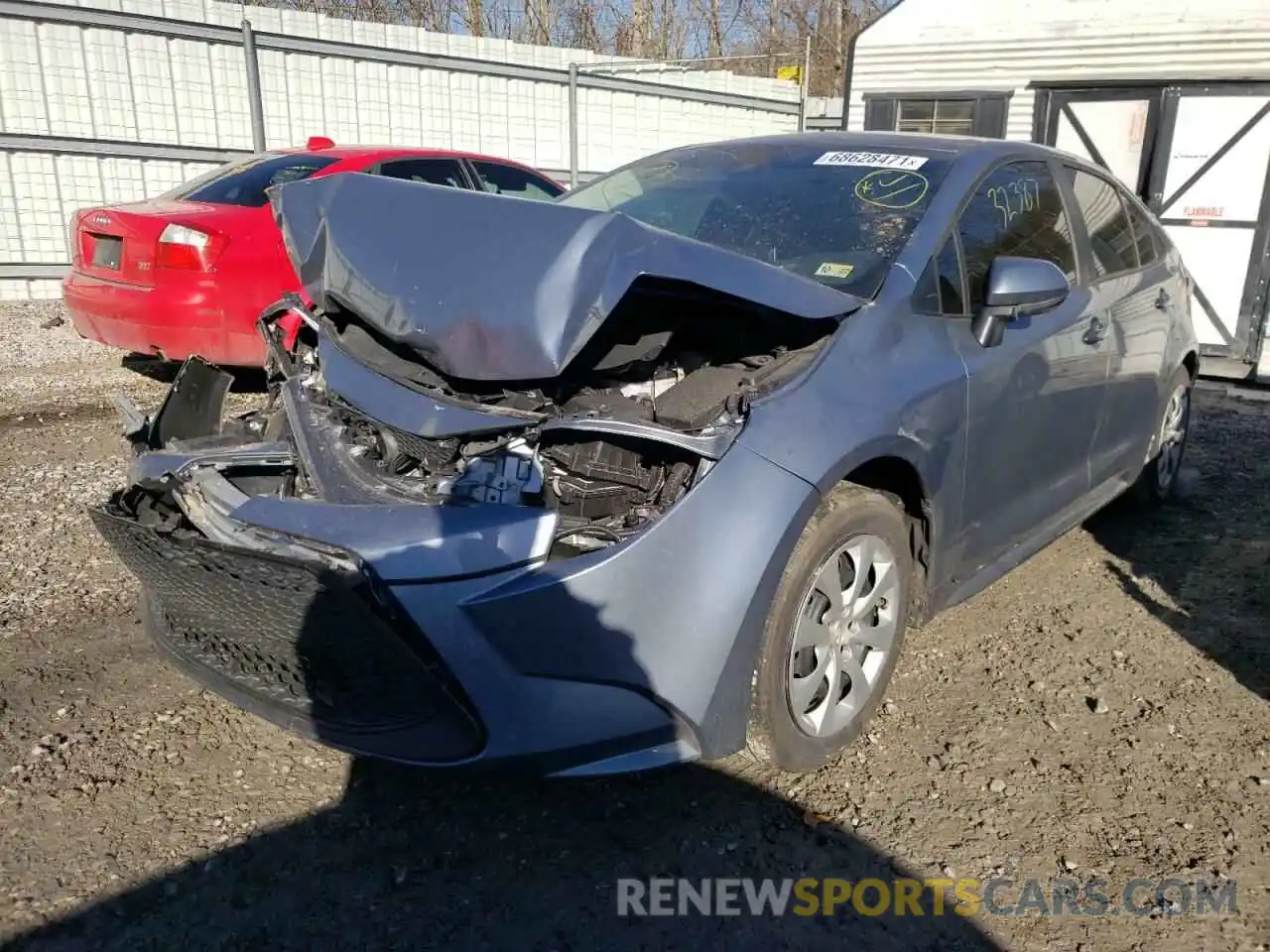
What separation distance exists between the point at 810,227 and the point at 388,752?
2.03m

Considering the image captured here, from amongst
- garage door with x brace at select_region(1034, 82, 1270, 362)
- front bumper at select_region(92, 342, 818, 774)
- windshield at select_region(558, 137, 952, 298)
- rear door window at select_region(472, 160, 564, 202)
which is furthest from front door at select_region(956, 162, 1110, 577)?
garage door with x brace at select_region(1034, 82, 1270, 362)

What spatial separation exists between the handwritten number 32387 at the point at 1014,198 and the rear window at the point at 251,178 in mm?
4465

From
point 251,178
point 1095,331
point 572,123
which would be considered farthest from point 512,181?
point 572,123

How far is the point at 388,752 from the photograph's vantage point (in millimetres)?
2244

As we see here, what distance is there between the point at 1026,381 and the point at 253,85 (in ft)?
34.8

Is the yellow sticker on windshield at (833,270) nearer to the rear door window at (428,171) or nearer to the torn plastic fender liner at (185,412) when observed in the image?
the torn plastic fender liner at (185,412)

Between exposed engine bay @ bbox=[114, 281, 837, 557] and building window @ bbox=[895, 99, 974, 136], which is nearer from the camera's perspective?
exposed engine bay @ bbox=[114, 281, 837, 557]

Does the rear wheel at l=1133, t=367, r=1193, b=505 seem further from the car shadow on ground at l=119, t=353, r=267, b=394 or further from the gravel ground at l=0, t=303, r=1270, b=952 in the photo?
the car shadow on ground at l=119, t=353, r=267, b=394

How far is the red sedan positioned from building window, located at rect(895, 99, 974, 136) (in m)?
6.28

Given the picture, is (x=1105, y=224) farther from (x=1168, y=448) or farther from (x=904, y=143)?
(x=1168, y=448)

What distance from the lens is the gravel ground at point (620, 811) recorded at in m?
2.20

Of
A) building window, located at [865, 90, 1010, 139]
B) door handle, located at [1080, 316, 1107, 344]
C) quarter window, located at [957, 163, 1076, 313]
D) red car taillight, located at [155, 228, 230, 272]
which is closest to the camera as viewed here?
quarter window, located at [957, 163, 1076, 313]

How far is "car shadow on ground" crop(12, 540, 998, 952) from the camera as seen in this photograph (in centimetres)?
215

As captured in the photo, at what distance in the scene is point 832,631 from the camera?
2.64m
